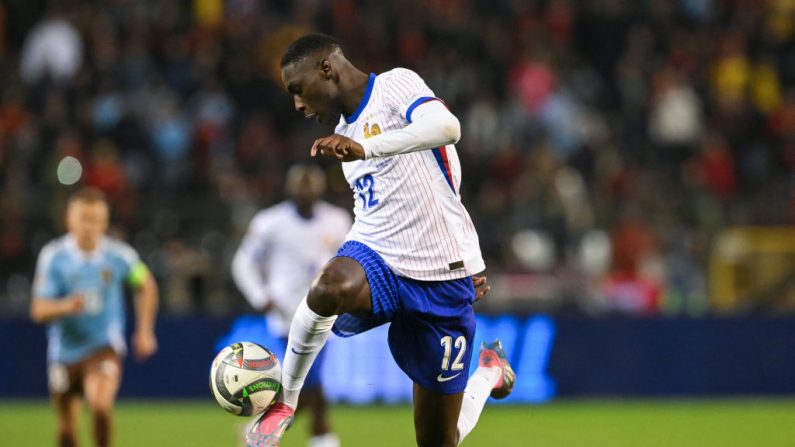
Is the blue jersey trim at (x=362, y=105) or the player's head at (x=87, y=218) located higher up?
the blue jersey trim at (x=362, y=105)

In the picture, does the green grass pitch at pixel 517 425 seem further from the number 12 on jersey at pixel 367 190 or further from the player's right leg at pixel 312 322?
the number 12 on jersey at pixel 367 190

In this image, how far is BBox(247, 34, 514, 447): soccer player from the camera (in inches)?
235

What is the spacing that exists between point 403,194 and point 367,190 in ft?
0.64

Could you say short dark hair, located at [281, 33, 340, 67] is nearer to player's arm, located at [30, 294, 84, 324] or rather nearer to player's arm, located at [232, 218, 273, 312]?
player's arm, located at [30, 294, 84, 324]

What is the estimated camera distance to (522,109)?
17141mm

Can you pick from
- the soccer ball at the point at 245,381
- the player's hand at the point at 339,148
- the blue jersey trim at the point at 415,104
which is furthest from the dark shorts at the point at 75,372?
the player's hand at the point at 339,148

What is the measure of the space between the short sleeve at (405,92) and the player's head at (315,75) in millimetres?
237

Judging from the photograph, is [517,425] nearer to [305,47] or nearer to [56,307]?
[56,307]

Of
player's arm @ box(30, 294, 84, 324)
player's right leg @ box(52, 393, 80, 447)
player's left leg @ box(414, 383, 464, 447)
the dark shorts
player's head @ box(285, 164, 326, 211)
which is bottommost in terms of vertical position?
player's right leg @ box(52, 393, 80, 447)

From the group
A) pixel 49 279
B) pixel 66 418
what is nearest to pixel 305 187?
pixel 49 279

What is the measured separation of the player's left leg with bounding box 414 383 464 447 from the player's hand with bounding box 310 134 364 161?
1.38 meters

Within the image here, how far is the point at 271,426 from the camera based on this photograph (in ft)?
19.8

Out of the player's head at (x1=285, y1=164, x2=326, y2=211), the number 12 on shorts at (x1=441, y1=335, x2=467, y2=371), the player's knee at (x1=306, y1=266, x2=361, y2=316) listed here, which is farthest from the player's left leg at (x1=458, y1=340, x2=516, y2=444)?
the player's head at (x1=285, y1=164, x2=326, y2=211)

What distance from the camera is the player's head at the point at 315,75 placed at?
600cm
